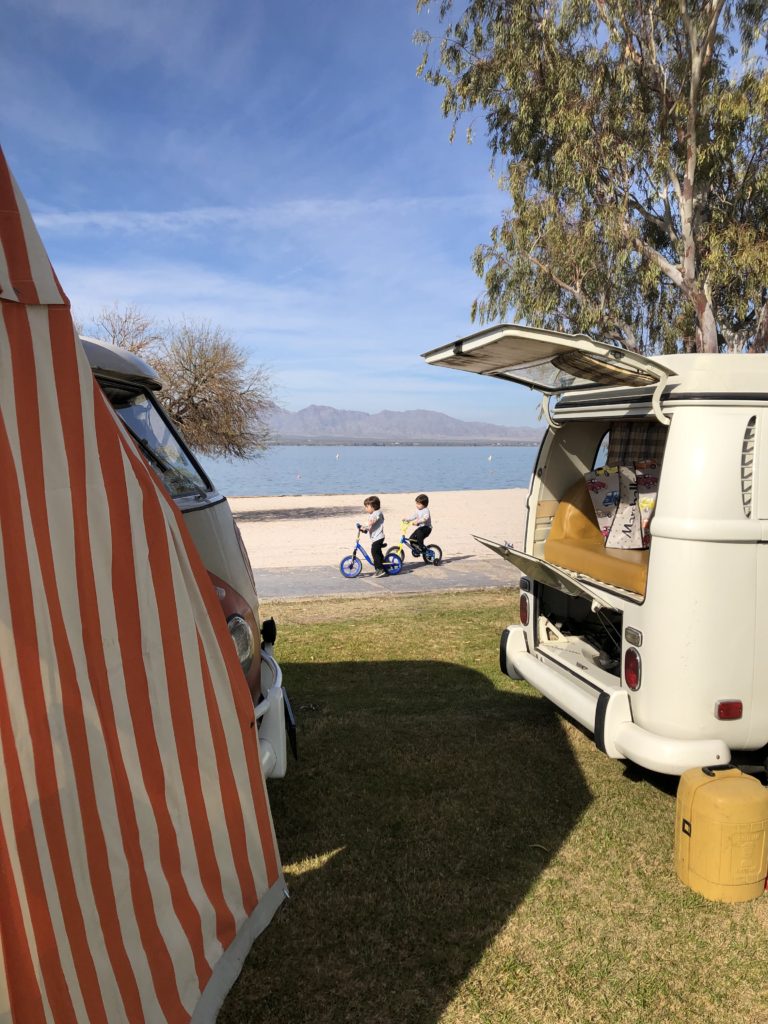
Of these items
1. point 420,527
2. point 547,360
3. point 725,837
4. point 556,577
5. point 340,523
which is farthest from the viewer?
point 340,523

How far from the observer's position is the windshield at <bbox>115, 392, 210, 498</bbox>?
14.2ft

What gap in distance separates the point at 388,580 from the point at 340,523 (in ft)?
33.9

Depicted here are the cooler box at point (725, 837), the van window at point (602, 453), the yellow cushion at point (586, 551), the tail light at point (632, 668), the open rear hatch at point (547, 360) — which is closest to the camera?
the cooler box at point (725, 837)

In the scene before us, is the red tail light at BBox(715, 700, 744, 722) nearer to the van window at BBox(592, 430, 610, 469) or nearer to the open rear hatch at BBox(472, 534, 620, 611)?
the open rear hatch at BBox(472, 534, 620, 611)

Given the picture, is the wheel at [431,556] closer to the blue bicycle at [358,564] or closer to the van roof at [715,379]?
the blue bicycle at [358,564]

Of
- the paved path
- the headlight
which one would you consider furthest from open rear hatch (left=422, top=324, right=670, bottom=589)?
the paved path

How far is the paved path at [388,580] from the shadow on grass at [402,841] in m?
4.89

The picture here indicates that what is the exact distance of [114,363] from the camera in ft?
14.0

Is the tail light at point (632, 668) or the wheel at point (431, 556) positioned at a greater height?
the tail light at point (632, 668)

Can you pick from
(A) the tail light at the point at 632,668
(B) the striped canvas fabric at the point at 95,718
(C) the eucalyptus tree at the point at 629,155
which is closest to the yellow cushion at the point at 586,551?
(A) the tail light at the point at 632,668

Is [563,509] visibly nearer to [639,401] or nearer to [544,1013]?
[639,401]

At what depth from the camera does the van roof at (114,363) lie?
4156 mm

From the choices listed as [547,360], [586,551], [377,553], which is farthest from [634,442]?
[377,553]

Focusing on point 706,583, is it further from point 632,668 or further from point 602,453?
point 602,453
